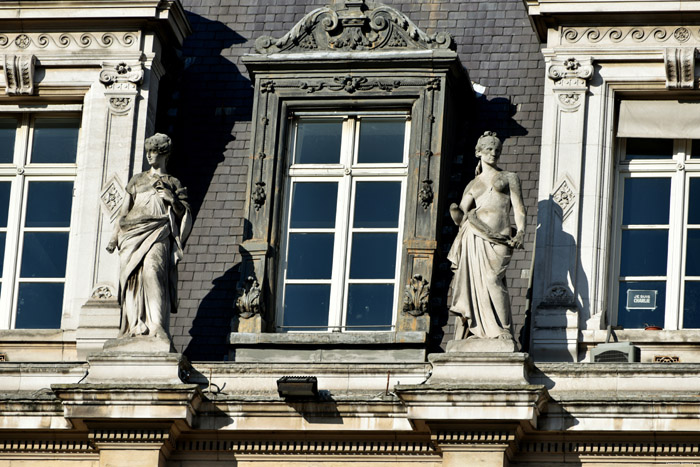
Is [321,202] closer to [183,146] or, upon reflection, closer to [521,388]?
[183,146]

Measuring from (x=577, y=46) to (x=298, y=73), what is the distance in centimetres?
328

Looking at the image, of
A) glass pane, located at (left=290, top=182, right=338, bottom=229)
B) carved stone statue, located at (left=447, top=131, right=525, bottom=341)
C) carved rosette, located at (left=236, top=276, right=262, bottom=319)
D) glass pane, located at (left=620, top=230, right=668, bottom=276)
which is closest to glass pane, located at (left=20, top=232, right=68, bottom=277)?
carved rosette, located at (left=236, top=276, right=262, bottom=319)

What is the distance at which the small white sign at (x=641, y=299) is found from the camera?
87.5ft

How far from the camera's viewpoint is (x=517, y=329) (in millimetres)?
26469

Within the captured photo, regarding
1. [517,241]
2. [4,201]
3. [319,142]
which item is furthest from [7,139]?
[517,241]

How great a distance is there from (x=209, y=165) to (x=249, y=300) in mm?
2201

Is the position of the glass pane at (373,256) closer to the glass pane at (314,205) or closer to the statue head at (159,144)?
the glass pane at (314,205)

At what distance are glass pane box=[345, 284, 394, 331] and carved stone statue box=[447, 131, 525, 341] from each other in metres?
1.50

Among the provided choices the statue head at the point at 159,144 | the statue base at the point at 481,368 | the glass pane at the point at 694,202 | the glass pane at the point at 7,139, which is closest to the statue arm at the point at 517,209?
the statue base at the point at 481,368

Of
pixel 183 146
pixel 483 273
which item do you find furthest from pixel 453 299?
pixel 183 146

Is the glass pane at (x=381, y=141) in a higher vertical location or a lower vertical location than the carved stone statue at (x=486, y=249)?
higher

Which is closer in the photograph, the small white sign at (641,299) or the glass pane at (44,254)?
the small white sign at (641,299)

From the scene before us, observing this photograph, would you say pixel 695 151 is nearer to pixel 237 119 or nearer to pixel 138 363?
pixel 237 119

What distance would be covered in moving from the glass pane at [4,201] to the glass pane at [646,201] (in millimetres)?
7263
